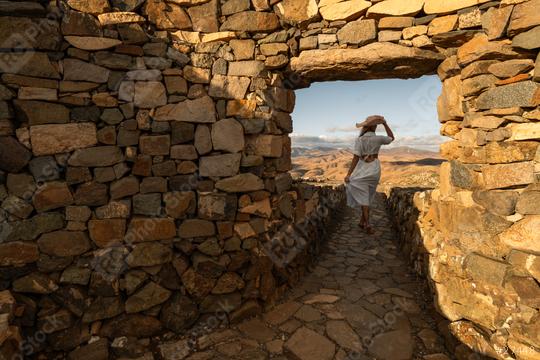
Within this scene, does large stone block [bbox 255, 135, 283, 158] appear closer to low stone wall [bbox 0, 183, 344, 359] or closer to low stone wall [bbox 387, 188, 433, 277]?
low stone wall [bbox 0, 183, 344, 359]

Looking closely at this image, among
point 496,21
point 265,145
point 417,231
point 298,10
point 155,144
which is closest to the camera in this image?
point 496,21

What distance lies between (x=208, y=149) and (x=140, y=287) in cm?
154

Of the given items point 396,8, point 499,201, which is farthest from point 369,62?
point 499,201

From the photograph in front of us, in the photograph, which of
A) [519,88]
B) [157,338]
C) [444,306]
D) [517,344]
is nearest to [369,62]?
[519,88]

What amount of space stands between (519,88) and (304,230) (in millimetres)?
2621

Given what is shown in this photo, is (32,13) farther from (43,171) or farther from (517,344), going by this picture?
(517,344)

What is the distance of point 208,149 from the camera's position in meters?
2.96

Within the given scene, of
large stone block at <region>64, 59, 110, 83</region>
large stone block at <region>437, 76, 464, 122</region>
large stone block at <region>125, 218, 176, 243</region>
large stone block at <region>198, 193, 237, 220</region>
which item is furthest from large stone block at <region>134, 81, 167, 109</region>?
large stone block at <region>437, 76, 464, 122</region>

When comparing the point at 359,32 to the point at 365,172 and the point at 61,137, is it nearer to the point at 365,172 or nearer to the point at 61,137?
the point at 365,172

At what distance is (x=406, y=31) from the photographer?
110 inches

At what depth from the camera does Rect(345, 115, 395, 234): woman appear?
15.5 feet

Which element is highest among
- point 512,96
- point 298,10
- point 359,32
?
point 298,10

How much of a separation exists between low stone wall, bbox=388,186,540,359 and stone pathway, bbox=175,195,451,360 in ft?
1.26

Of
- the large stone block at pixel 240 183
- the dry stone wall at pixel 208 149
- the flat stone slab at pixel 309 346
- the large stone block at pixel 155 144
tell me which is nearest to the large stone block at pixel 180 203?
the dry stone wall at pixel 208 149
